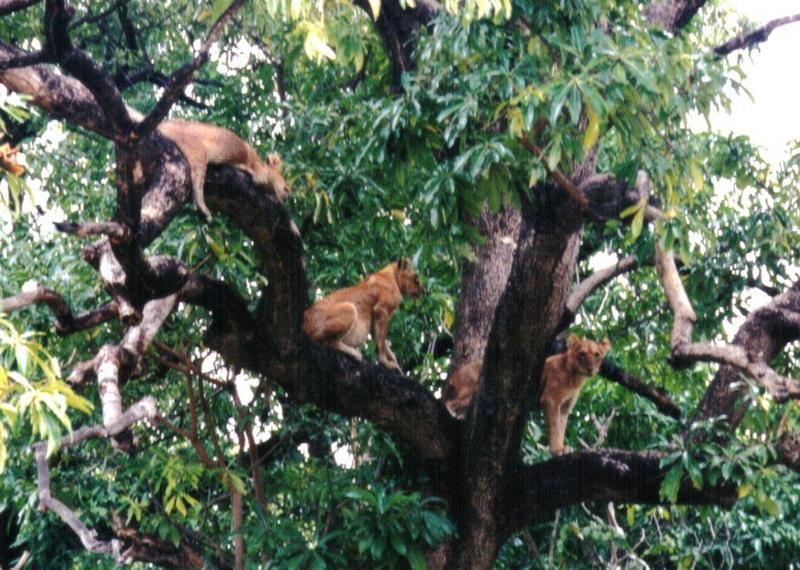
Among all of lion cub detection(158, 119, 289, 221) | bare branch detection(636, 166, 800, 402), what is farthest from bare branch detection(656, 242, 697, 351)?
lion cub detection(158, 119, 289, 221)

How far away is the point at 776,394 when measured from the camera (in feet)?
20.8

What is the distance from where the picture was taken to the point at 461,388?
8406 millimetres

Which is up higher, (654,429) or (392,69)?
(392,69)

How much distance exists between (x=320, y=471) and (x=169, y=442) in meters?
1.94

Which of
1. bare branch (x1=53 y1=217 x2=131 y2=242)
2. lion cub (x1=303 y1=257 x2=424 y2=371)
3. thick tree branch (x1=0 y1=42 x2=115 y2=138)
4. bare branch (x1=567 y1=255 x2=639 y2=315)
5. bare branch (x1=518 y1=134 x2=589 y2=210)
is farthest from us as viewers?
lion cub (x1=303 y1=257 x2=424 y2=371)

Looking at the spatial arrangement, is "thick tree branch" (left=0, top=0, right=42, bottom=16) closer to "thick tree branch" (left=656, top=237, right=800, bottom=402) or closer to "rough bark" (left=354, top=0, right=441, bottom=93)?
"rough bark" (left=354, top=0, right=441, bottom=93)

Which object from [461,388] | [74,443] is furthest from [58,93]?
[461,388]

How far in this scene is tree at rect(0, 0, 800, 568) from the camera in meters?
5.56

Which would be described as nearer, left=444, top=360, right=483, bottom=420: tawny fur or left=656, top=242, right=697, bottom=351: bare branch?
left=656, top=242, right=697, bottom=351: bare branch

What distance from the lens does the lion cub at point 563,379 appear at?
8836 millimetres

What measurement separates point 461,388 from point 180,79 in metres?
4.09

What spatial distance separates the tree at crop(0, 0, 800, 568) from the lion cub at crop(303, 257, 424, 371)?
1.33 feet

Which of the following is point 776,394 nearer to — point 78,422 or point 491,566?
point 491,566

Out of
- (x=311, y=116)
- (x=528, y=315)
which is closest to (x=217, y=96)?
(x=311, y=116)
